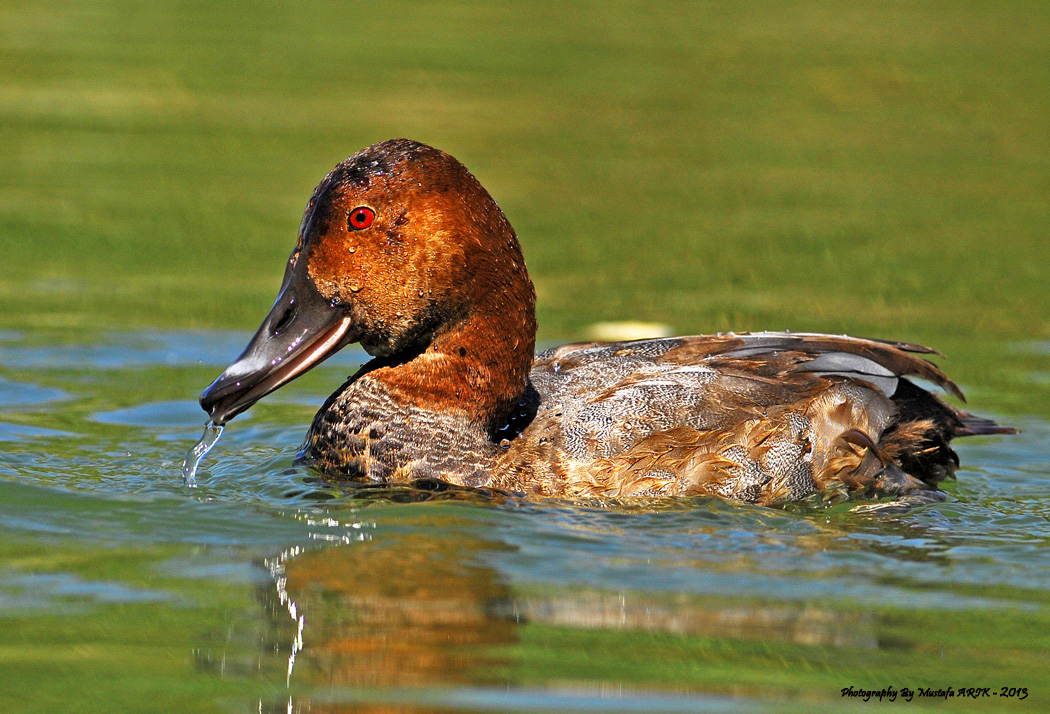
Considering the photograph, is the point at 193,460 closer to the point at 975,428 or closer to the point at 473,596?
the point at 473,596

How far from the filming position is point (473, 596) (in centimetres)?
529

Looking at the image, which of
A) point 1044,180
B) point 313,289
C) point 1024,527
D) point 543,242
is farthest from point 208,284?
point 1044,180

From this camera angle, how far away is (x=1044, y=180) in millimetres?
13102

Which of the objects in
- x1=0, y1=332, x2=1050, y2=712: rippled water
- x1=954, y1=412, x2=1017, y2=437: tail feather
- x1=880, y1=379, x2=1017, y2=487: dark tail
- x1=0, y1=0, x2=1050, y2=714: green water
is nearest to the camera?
x1=0, y1=332, x2=1050, y2=712: rippled water

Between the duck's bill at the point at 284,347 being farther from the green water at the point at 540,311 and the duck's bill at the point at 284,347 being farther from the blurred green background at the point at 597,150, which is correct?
the blurred green background at the point at 597,150

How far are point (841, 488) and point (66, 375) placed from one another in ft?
14.3

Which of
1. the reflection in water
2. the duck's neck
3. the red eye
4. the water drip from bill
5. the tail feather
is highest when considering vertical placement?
the red eye

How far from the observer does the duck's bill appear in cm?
643

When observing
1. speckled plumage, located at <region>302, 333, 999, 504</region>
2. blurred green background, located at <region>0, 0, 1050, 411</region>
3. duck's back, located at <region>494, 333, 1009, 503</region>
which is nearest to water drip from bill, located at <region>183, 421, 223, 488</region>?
speckled plumage, located at <region>302, 333, 999, 504</region>

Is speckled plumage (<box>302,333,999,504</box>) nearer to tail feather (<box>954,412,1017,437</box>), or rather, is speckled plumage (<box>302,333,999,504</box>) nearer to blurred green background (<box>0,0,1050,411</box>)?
tail feather (<box>954,412,1017,437</box>)

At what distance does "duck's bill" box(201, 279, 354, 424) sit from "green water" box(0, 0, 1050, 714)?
0.45 metres

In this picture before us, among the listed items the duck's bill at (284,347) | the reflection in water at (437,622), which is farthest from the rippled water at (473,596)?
the duck's bill at (284,347)

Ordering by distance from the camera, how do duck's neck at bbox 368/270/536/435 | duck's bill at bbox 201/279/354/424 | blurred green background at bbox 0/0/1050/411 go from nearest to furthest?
duck's bill at bbox 201/279/354/424, duck's neck at bbox 368/270/536/435, blurred green background at bbox 0/0/1050/411

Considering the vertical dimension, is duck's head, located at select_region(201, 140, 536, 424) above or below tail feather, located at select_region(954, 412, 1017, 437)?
above
